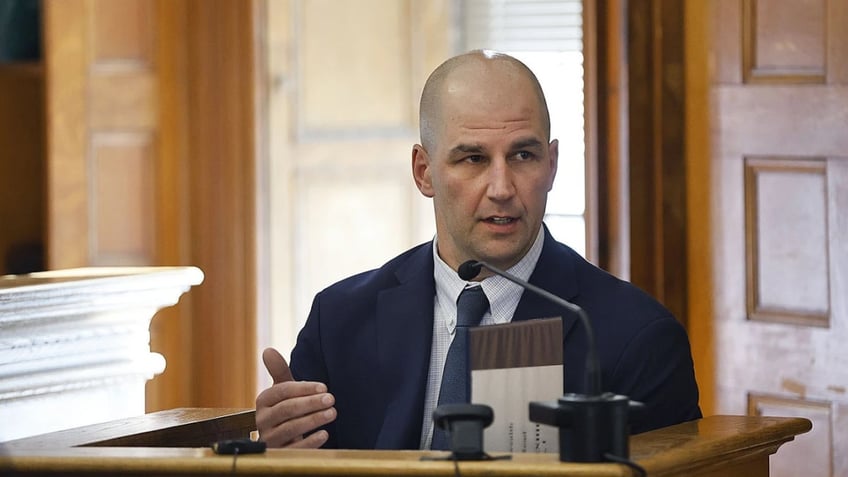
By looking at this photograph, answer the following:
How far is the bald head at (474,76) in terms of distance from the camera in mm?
2135

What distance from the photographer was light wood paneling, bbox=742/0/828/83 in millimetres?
3240

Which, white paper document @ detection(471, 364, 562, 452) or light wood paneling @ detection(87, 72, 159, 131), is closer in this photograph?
white paper document @ detection(471, 364, 562, 452)

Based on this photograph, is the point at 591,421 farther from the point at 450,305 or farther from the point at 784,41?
the point at 784,41

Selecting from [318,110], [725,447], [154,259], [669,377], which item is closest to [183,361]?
[154,259]

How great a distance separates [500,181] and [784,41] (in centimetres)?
151

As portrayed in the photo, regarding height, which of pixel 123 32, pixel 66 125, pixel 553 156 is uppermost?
pixel 123 32

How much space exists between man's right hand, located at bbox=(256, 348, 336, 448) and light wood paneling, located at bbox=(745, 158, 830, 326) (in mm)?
1697

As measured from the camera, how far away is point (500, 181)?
2086 millimetres

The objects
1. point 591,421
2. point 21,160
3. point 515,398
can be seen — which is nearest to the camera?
point 591,421

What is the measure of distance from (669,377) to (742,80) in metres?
1.60

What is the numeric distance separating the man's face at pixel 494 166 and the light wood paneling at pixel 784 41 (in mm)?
1344

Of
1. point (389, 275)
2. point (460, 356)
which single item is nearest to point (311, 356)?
point (389, 275)

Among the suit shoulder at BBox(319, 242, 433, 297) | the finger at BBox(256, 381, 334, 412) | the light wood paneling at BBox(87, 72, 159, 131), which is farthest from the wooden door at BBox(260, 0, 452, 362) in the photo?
the finger at BBox(256, 381, 334, 412)

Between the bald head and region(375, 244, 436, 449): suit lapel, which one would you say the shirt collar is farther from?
the bald head
